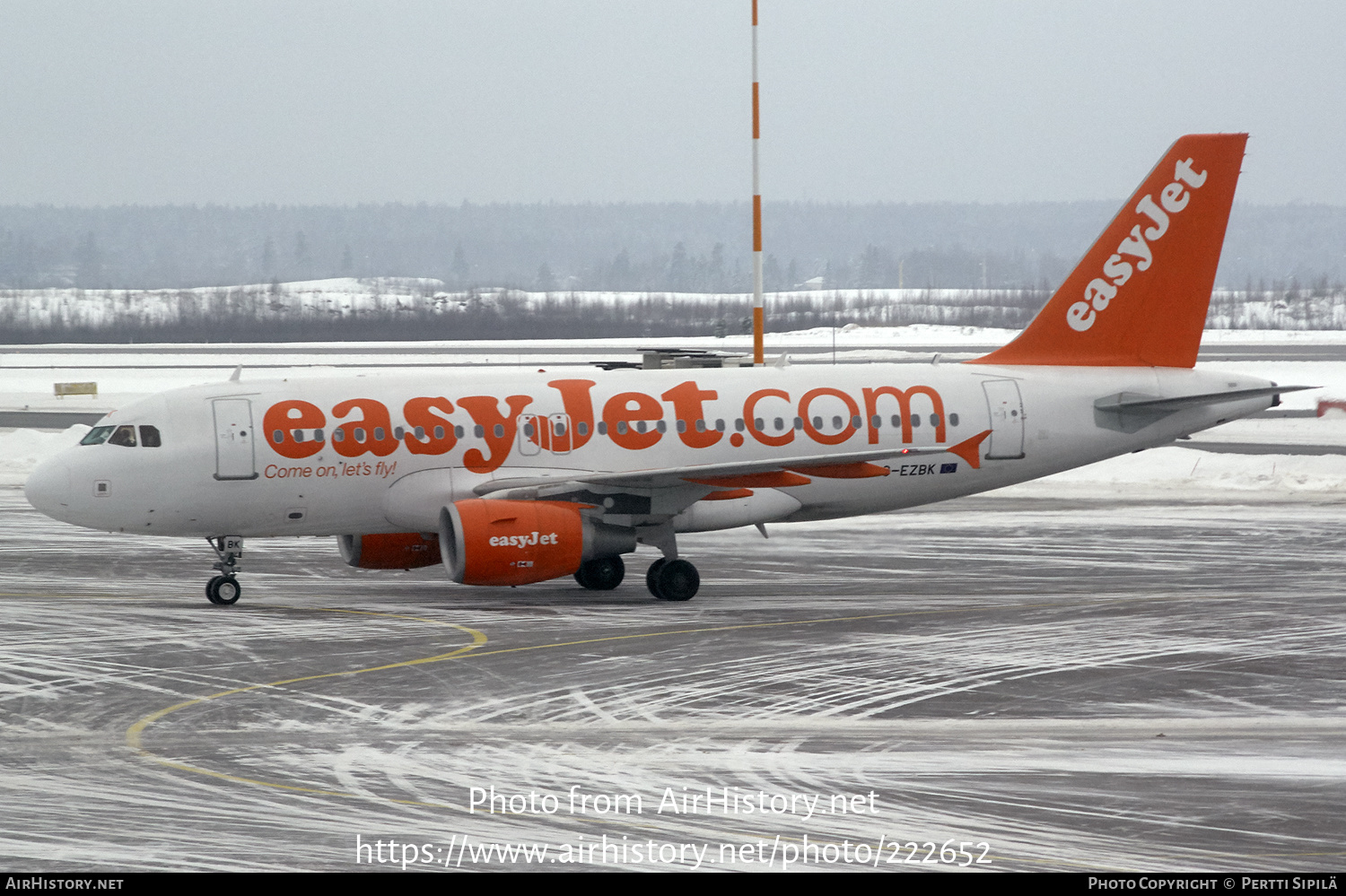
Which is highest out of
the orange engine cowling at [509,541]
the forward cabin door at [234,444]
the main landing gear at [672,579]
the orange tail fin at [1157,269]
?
the orange tail fin at [1157,269]

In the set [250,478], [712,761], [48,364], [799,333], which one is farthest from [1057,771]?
[799,333]

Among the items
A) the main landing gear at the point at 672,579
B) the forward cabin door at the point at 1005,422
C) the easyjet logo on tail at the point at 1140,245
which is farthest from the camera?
the easyjet logo on tail at the point at 1140,245

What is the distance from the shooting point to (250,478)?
81.3 feet

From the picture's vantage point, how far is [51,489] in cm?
2420

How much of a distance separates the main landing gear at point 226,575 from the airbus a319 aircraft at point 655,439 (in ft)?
0.13

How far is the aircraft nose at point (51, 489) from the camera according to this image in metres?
24.2

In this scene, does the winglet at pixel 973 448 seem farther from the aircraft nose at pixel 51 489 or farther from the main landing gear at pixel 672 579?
the aircraft nose at pixel 51 489

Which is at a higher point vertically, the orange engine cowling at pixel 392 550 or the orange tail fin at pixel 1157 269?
the orange tail fin at pixel 1157 269

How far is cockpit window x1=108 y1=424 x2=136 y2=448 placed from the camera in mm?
24625

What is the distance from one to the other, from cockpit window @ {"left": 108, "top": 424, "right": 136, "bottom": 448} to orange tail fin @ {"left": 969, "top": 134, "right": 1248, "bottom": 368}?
15056mm

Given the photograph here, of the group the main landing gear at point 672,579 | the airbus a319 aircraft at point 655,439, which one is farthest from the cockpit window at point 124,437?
the main landing gear at point 672,579

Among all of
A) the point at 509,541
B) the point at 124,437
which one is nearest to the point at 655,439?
the point at 509,541

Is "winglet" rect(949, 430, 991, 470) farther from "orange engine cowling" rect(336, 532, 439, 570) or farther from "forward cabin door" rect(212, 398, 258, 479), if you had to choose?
"forward cabin door" rect(212, 398, 258, 479)
